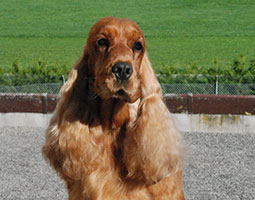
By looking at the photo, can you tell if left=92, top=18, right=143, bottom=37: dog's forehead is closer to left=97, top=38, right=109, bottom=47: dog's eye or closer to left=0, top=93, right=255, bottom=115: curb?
left=97, top=38, right=109, bottom=47: dog's eye

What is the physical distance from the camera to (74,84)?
10.8 ft

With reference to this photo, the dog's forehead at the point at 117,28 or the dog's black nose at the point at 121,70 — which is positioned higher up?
the dog's forehead at the point at 117,28

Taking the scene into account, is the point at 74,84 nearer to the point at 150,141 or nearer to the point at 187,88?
the point at 150,141

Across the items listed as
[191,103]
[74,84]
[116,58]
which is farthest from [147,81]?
[191,103]

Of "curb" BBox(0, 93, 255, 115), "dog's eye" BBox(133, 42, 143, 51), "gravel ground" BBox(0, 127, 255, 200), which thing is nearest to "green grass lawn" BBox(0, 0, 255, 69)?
"curb" BBox(0, 93, 255, 115)

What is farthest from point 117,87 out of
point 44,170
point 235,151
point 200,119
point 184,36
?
point 184,36

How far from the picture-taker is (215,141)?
29.6ft

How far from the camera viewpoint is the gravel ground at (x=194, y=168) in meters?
6.76

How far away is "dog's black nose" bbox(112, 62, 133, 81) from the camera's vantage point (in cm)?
281

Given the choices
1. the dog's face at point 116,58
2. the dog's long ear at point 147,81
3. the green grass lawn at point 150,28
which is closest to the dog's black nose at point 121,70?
the dog's face at point 116,58

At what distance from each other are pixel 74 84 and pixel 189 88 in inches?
277

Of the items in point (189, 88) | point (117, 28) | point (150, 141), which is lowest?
point (189, 88)

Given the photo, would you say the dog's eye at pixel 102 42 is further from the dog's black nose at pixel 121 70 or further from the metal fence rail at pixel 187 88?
the metal fence rail at pixel 187 88

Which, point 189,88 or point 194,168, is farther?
point 189,88
